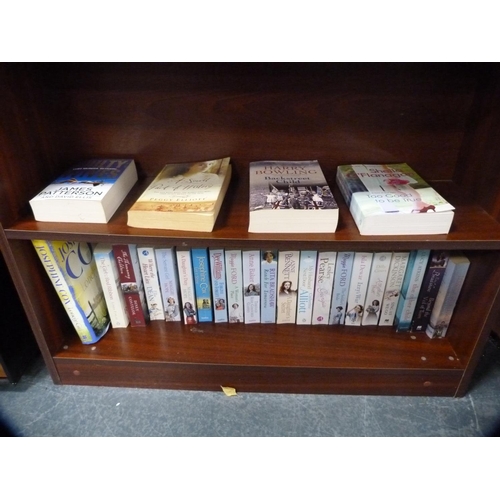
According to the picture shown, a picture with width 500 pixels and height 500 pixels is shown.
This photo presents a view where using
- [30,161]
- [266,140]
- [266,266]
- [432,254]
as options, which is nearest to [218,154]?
[266,140]

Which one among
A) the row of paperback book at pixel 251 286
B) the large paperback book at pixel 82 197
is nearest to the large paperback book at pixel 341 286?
the row of paperback book at pixel 251 286

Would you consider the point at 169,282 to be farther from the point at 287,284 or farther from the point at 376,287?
the point at 376,287

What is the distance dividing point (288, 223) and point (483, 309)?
0.43 metres

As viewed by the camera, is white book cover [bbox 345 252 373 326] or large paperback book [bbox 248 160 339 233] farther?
white book cover [bbox 345 252 373 326]

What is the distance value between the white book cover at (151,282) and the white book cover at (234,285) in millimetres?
162

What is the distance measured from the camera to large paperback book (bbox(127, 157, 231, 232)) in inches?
26.3

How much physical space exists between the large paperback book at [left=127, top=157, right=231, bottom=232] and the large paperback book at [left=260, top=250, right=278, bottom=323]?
17 cm

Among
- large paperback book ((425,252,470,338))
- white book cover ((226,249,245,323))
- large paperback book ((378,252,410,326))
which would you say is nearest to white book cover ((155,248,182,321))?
white book cover ((226,249,245,323))

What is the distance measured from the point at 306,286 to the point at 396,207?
275 millimetres

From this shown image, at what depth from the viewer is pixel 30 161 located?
73 centimetres

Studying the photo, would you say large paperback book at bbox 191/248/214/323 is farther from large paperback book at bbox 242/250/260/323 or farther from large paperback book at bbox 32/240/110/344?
large paperback book at bbox 32/240/110/344

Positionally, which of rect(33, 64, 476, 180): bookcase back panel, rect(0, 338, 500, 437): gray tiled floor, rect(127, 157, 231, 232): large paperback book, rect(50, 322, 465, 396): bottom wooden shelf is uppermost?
rect(33, 64, 476, 180): bookcase back panel

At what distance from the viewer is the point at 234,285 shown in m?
0.85
